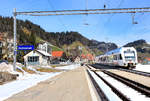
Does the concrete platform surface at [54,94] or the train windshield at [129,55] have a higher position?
the train windshield at [129,55]

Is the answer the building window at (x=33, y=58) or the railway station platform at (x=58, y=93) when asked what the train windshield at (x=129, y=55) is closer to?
the railway station platform at (x=58, y=93)

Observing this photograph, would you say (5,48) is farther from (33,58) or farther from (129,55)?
(129,55)

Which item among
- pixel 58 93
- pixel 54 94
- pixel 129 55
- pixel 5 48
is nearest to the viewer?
pixel 54 94

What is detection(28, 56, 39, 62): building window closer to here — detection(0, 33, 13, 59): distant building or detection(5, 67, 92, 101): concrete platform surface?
detection(0, 33, 13, 59): distant building

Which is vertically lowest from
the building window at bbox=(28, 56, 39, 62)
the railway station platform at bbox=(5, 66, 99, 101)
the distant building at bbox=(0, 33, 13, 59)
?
the railway station platform at bbox=(5, 66, 99, 101)

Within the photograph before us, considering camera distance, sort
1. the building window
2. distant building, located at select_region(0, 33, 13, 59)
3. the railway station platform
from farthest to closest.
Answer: distant building, located at select_region(0, 33, 13, 59), the building window, the railway station platform

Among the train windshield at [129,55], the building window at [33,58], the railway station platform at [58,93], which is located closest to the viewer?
the railway station platform at [58,93]

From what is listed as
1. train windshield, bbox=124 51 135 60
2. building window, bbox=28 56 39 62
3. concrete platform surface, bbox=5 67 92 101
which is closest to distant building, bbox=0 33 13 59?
building window, bbox=28 56 39 62

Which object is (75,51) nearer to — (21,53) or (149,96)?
(21,53)

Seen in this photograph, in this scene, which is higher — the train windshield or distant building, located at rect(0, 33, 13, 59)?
distant building, located at rect(0, 33, 13, 59)

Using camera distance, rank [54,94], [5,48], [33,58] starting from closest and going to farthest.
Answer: [54,94] < [33,58] < [5,48]

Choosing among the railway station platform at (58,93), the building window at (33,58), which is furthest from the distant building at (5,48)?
the railway station platform at (58,93)

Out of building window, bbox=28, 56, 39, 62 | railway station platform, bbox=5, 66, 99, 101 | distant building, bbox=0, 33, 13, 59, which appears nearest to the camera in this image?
railway station platform, bbox=5, 66, 99, 101

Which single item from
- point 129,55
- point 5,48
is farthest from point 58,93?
point 5,48
